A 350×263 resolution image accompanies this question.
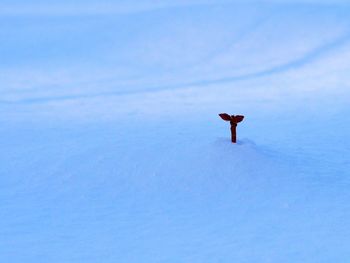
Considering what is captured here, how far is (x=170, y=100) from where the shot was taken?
3516 millimetres

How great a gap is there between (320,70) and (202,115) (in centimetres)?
147

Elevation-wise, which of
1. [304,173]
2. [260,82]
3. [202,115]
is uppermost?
[260,82]

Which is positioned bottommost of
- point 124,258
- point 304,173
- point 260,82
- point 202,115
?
point 124,258

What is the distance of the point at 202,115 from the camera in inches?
123

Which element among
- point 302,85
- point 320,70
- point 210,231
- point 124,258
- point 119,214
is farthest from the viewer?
point 320,70

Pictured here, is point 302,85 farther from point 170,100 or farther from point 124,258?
point 124,258

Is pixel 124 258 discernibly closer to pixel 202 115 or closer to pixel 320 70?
pixel 202 115

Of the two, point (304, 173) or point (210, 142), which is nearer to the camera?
point (304, 173)

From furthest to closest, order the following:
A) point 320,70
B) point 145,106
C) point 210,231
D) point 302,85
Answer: point 320,70 → point 302,85 → point 145,106 → point 210,231

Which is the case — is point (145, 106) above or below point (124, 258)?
above

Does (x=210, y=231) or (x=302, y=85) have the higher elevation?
(x=302, y=85)

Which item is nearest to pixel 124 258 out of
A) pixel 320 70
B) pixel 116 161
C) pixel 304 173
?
pixel 116 161

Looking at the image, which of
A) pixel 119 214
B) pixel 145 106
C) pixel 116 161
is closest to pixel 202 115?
pixel 145 106

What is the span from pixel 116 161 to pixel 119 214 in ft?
1.50
